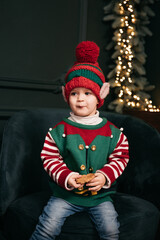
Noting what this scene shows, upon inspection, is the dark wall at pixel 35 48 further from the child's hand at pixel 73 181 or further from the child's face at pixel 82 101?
the child's hand at pixel 73 181

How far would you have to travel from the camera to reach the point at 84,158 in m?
1.28

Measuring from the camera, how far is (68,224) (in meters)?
1.14

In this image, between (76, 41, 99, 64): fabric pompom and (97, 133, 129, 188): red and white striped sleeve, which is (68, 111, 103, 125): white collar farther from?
(76, 41, 99, 64): fabric pompom

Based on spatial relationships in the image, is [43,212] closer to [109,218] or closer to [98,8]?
[109,218]

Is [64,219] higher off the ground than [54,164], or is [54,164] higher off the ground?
[54,164]

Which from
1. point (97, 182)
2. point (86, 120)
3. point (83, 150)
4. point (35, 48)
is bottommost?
point (97, 182)

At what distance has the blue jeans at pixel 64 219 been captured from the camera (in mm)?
1141

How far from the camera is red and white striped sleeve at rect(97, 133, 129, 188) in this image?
4.10 ft

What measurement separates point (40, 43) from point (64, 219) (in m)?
1.66

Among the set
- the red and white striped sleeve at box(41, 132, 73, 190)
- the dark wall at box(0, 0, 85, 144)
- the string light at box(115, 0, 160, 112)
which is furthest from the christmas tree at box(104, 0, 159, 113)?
the red and white striped sleeve at box(41, 132, 73, 190)

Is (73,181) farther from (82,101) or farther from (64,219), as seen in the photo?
(82,101)

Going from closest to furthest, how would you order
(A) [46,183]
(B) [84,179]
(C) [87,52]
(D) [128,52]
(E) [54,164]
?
(B) [84,179] → (E) [54,164] → (C) [87,52] → (A) [46,183] → (D) [128,52]

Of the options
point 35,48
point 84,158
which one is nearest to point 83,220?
point 84,158

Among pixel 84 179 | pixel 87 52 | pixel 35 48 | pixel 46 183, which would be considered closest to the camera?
pixel 84 179
